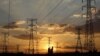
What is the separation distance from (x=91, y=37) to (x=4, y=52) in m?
80.2

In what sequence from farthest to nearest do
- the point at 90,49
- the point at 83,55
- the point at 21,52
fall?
the point at 21,52 → the point at 83,55 → the point at 90,49

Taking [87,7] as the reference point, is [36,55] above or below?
below

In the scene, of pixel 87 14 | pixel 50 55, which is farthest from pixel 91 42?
pixel 50 55

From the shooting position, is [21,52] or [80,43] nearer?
[80,43]

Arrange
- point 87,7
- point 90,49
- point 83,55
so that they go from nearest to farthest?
1. point 87,7
2. point 90,49
3. point 83,55

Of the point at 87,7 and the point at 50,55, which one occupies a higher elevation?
the point at 87,7

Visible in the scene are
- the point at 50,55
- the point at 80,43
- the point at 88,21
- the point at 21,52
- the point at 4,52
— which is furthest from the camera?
the point at 21,52

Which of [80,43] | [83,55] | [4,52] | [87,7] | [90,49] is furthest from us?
[4,52]

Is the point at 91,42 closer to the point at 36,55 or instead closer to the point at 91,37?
the point at 91,37

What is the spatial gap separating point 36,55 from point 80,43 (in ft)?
147

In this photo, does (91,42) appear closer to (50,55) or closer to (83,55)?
(83,55)

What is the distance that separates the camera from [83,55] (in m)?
107

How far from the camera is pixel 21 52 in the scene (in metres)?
150

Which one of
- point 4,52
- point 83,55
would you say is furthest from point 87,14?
point 4,52
